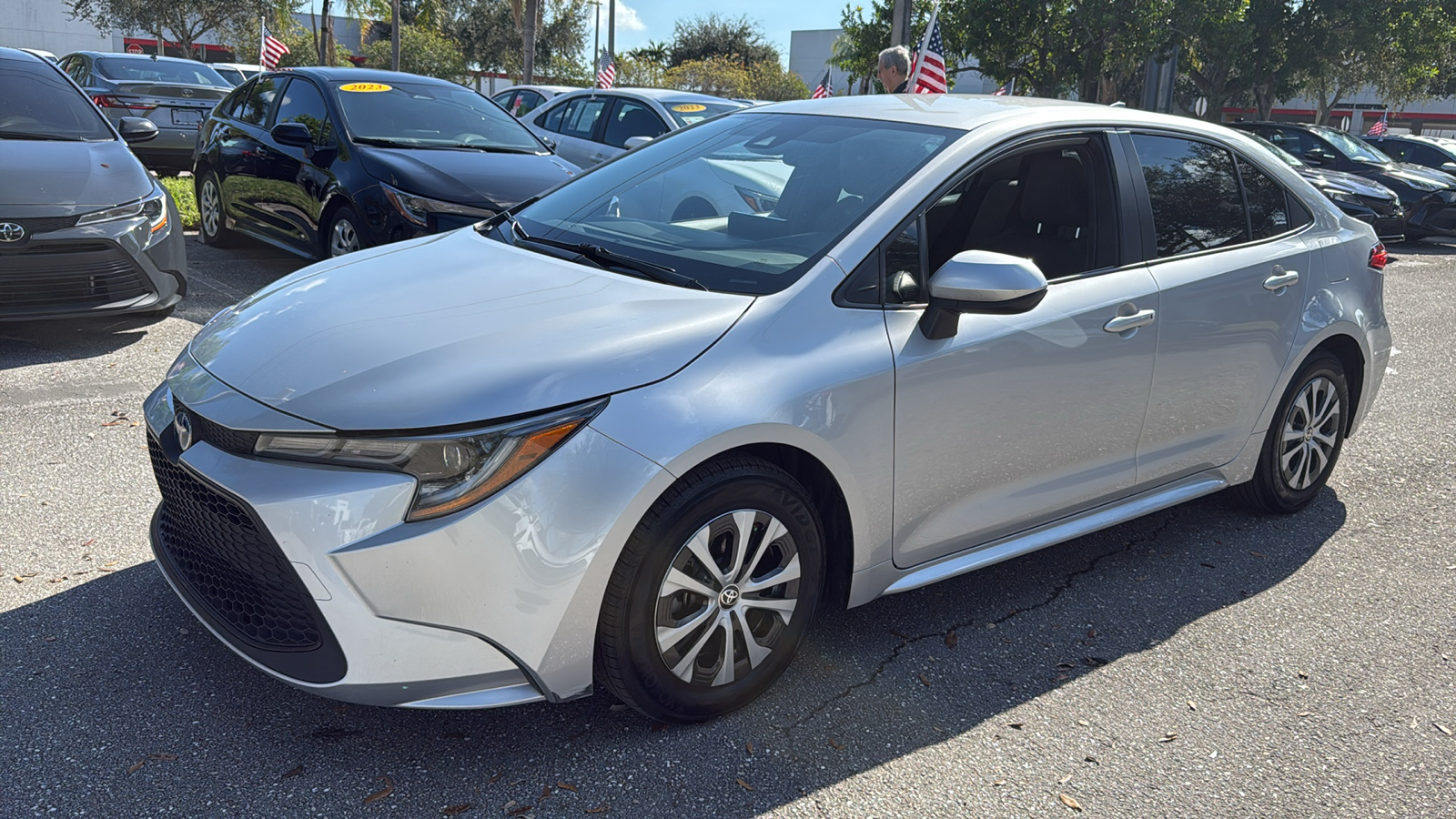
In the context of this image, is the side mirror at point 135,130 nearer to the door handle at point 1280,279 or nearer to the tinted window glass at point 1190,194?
the tinted window glass at point 1190,194

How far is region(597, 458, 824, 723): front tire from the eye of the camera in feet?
8.76

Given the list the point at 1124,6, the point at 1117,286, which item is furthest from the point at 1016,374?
the point at 1124,6

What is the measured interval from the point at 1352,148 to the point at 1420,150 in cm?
511

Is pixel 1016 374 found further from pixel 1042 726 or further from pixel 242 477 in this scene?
pixel 242 477

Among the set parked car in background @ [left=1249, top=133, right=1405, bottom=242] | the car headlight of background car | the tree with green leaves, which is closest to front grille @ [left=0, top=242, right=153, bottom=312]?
the car headlight of background car

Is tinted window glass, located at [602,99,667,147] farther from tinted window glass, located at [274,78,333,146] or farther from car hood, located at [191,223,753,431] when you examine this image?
car hood, located at [191,223,753,431]

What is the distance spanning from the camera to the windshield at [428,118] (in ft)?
26.0

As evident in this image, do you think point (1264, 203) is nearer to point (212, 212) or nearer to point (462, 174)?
point (462, 174)

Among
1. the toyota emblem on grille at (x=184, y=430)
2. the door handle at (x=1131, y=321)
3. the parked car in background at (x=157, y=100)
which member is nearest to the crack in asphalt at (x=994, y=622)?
the door handle at (x=1131, y=321)

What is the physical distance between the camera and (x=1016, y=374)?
132 inches

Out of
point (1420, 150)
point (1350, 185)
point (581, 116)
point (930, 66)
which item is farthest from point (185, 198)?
point (1420, 150)

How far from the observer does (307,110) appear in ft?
27.0

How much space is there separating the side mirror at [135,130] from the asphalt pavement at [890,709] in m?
3.33

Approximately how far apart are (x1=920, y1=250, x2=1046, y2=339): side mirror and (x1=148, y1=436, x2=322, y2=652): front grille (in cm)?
176
